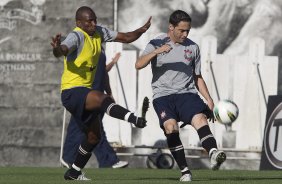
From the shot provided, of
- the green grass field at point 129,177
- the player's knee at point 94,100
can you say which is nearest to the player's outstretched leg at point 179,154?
the green grass field at point 129,177

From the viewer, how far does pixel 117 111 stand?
1219 cm

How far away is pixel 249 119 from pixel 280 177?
185 inches

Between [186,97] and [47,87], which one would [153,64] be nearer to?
[186,97]

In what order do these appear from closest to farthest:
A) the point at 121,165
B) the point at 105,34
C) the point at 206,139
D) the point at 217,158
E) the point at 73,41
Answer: the point at 217,158 < the point at 206,139 < the point at 73,41 < the point at 105,34 < the point at 121,165

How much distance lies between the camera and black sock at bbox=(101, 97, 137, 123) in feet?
39.3

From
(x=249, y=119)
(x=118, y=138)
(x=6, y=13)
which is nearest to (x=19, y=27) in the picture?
(x=6, y=13)

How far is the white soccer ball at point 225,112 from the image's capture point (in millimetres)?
13398

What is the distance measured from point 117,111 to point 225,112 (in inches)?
72.9

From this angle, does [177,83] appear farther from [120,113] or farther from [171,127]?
[120,113]

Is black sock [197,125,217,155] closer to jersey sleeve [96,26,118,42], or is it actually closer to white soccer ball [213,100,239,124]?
white soccer ball [213,100,239,124]

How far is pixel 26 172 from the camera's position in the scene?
15.5 m

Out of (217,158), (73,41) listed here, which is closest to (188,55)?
(73,41)

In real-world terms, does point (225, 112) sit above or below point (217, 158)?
above

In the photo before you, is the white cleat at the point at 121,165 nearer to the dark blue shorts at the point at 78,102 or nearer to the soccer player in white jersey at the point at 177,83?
the soccer player in white jersey at the point at 177,83
